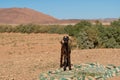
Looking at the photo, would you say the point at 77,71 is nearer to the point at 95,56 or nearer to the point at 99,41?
the point at 95,56

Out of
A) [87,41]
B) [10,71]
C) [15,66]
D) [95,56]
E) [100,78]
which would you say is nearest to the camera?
[100,78]

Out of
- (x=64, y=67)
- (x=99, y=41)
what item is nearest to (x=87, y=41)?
(x=99, y=41)

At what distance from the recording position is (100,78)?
14.5 metres

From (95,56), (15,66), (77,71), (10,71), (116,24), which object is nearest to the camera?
(77,71)

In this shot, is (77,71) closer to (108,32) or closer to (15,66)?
(15,66)

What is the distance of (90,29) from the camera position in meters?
38.0

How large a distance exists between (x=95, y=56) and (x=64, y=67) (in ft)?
21.4

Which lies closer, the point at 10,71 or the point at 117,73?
the point at 117,73

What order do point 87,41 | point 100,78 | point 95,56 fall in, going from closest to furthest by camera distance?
1. point 100,78
2. point 95,56
3. point 87,41

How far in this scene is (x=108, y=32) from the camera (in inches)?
1464

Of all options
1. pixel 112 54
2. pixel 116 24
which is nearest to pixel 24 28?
pixel 116 24

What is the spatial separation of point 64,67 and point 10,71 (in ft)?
10.1

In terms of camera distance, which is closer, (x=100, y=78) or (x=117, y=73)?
(x=100, y=78)

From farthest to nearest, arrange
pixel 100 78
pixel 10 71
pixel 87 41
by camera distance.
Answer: pixel 87 41 < pixel 10 71 < pixel 100 78
